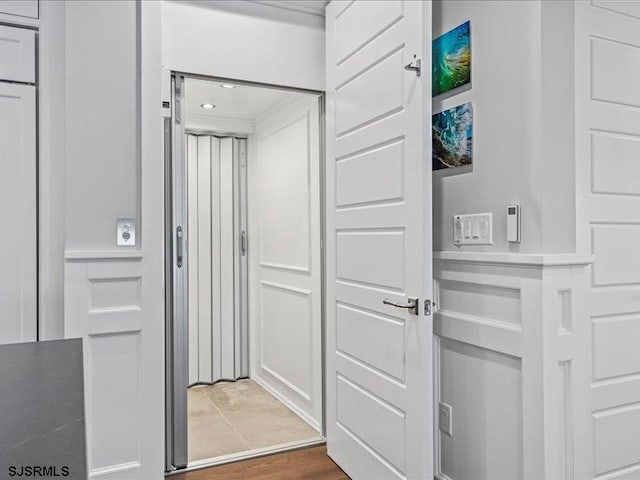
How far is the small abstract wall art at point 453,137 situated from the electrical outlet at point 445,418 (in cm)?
105

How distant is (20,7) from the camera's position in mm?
2070

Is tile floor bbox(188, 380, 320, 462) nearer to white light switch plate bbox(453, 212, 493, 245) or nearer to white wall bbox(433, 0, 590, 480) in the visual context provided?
white wall bbox(433, 0, 590, 480)

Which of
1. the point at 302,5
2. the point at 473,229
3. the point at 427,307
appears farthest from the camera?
the point at 302,5

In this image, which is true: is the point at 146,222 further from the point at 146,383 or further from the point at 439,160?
the point at 439,160

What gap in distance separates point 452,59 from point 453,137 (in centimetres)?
34

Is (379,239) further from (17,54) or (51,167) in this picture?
(17,54)

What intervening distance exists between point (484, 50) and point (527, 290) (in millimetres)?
968

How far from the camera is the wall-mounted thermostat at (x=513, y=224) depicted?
1767mm

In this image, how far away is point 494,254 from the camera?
183 centimetres

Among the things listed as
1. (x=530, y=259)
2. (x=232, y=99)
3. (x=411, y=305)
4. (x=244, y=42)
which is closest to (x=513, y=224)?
(x=530, y=259)

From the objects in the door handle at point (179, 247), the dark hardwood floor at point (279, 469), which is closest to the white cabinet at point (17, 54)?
the door handle at point (179, 247)

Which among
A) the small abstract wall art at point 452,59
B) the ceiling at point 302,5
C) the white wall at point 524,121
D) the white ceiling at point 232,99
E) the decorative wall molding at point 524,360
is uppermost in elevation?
the ceiling at point 302,5

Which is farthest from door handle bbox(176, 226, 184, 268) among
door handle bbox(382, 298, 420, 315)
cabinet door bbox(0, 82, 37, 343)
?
door handle bbox(382, 298, 420, 315)

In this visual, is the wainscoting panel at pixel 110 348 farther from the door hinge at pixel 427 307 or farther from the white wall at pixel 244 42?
the door hinge at pixel 427 307
